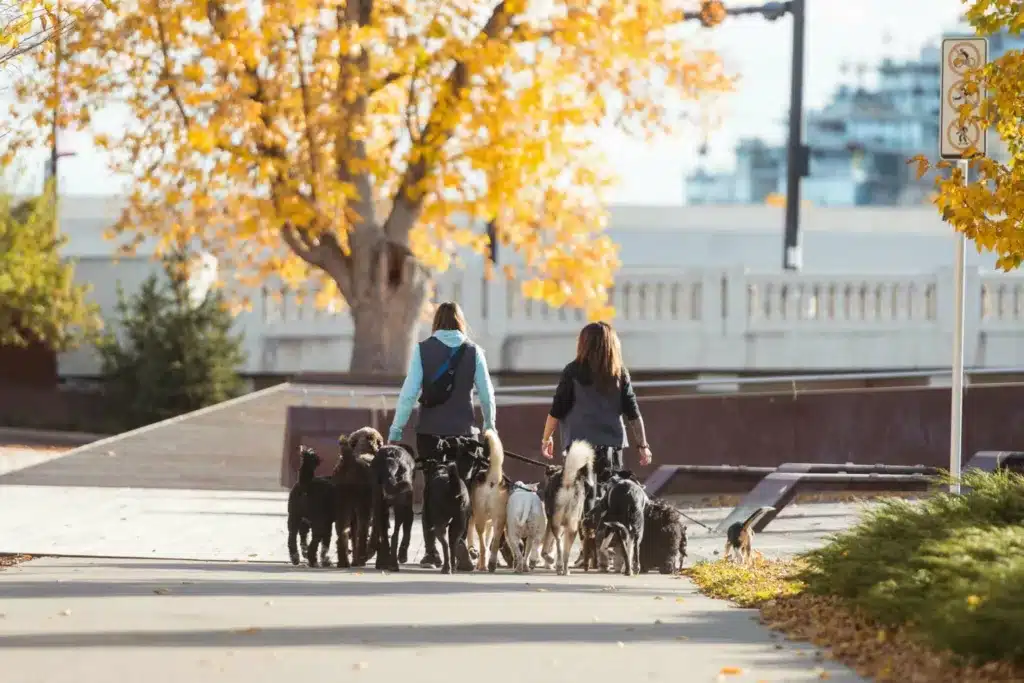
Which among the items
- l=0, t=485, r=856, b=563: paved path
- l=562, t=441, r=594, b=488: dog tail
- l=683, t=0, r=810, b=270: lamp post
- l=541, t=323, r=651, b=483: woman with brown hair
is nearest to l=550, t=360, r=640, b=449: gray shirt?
l=541, t=323, r=651, b=483: woman with brown hair

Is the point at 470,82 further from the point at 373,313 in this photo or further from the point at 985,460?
the point at 985,460

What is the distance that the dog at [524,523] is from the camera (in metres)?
13.6

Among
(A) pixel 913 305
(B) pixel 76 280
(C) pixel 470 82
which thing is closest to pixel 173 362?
(B) pixel 76 280

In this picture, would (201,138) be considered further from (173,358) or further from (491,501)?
(491,501)

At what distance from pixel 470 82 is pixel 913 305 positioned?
11267mm

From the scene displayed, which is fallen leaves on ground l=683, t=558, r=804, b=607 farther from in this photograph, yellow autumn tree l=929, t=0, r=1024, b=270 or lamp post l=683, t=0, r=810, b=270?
lamp post l=683, t=0, r=810, b=270

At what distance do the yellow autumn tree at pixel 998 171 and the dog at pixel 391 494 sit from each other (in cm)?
387

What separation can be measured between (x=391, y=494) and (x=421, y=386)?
0.82m

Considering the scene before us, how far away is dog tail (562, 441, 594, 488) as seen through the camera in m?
13.4

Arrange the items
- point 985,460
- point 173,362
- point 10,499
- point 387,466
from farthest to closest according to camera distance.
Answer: point 173,362
point 10,499
point 985,460
point 387,466

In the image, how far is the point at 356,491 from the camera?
13867mm

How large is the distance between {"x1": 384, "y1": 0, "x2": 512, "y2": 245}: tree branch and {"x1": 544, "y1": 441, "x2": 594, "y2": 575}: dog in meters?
11.7

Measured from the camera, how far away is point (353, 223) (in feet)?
87.7

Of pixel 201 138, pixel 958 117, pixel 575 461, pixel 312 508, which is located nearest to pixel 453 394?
pixel 575 461
